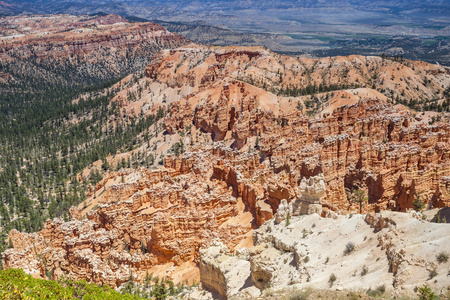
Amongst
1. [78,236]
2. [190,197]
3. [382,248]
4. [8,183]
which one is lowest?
[8,183]

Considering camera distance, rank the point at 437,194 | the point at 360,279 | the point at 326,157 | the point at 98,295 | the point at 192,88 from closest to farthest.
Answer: the point at 360,279 → the point at 98,295 → the point at 437,194 → the point at 326,157 → the point at 192,88

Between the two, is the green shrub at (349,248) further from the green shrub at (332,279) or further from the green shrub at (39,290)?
the green shrub at (39,290)

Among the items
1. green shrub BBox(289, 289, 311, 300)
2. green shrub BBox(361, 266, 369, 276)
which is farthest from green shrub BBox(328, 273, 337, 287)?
green shrub BBox(289, 289, 311, 300)

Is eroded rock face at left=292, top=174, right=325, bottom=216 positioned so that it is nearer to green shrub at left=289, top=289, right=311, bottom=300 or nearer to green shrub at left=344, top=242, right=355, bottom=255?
green shrub at left=344, top=242, right=355, bottom=255

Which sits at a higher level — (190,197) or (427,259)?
(427,259)

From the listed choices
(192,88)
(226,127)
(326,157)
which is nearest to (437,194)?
(326,157)

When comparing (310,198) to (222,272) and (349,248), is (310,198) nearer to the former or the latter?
(349,248)

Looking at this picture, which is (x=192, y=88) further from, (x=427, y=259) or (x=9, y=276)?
(x=427, y=259)

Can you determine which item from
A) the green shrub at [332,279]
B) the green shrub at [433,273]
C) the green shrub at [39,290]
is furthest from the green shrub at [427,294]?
the green shrub at [39,290]

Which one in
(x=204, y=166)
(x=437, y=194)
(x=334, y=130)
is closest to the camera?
(x=437, y=194)

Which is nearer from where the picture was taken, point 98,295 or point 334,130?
point 98,295

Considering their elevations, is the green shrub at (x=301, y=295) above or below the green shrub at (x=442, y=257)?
below
